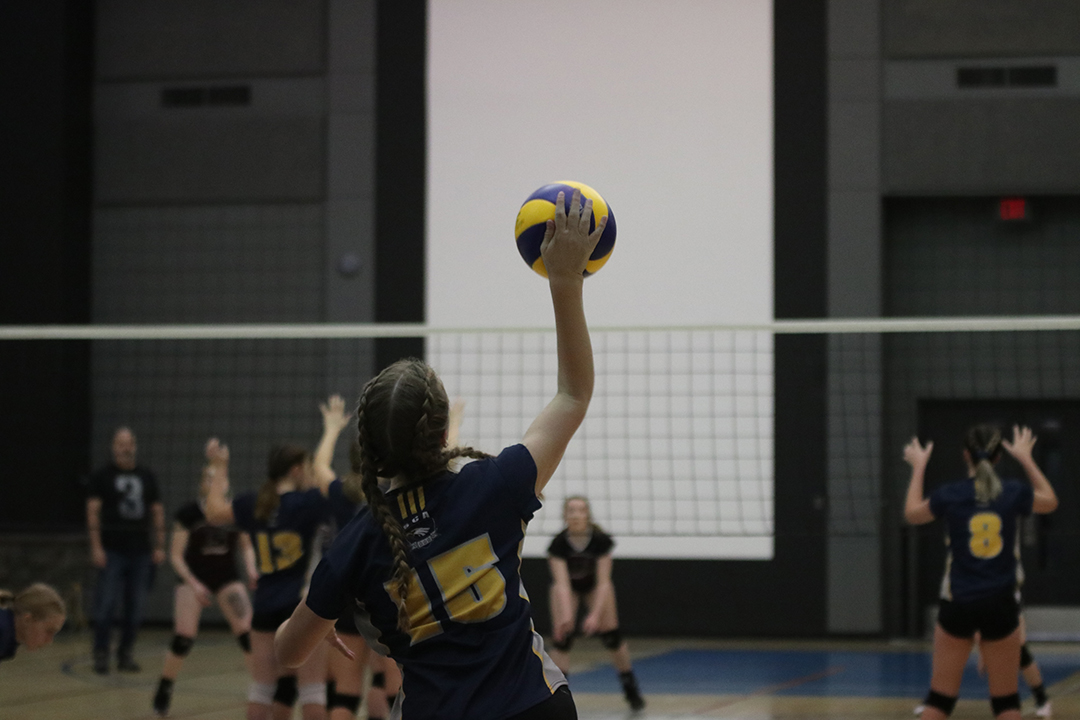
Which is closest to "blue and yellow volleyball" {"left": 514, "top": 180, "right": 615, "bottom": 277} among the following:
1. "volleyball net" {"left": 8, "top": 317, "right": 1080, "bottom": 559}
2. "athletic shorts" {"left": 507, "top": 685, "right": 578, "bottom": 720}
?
"athletic shorts" {"left": 507, "top": 685, "right": 578, "bottom": 720}

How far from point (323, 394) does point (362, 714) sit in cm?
474

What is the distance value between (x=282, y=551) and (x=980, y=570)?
3.26 meters

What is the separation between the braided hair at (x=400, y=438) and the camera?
7.25 feet

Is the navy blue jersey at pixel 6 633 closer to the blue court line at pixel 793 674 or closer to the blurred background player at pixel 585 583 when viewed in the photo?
the blurred background player at pixel 585 583

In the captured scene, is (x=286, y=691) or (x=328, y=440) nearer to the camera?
(x=328, y=440)

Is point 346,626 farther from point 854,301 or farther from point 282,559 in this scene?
point 854,301

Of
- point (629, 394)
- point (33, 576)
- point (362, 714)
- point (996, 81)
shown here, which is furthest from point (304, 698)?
point (996, 81)

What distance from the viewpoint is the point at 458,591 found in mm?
2211

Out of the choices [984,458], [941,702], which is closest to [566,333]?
[941,702]

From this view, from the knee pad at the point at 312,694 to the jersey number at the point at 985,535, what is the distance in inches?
122

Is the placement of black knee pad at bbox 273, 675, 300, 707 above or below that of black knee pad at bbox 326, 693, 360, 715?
above

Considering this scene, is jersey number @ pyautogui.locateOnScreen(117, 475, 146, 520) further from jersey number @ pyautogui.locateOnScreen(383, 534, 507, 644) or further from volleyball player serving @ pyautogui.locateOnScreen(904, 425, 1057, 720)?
jersey number @ pyautogui.locateOnScreen(383, 534, 507, 644)

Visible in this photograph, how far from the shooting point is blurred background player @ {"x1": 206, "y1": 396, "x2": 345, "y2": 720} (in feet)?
18.6

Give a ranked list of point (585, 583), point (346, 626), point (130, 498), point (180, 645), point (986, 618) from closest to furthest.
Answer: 1. point (986, 618)
2. point (346, 626)
3. point (180, 645)
4. point (585, 583)
5. point (130, 498)
